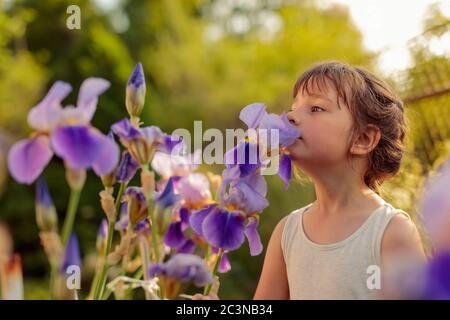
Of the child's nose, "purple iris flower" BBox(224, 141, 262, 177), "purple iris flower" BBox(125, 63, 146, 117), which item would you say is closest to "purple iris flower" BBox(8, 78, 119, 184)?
"purple iris flower" BBox(125, 63, 146, 117)

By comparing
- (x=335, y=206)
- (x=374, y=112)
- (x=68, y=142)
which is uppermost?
(x=374, y=112)

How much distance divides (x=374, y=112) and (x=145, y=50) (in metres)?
12.1

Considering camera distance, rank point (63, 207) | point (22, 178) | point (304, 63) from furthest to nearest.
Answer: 1. point (304, 63)
2. point (63, 207)
3. point (22, 178)

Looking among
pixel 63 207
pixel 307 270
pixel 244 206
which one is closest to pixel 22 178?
pixel 244 206

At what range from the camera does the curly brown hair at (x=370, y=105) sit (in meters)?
1.07

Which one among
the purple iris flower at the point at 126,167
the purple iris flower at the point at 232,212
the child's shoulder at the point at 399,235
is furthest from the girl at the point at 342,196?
the purple iris flower at the point at 126,167

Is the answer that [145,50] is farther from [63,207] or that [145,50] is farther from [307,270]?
[307,270]

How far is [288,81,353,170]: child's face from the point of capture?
958 millimetres

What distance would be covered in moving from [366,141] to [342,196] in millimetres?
113

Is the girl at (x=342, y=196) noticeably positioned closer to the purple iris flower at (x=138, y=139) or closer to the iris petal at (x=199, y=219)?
the iris petal at (x=199, y=219)

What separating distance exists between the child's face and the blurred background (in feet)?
1.48

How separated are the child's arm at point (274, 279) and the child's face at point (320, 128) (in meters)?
0.21
